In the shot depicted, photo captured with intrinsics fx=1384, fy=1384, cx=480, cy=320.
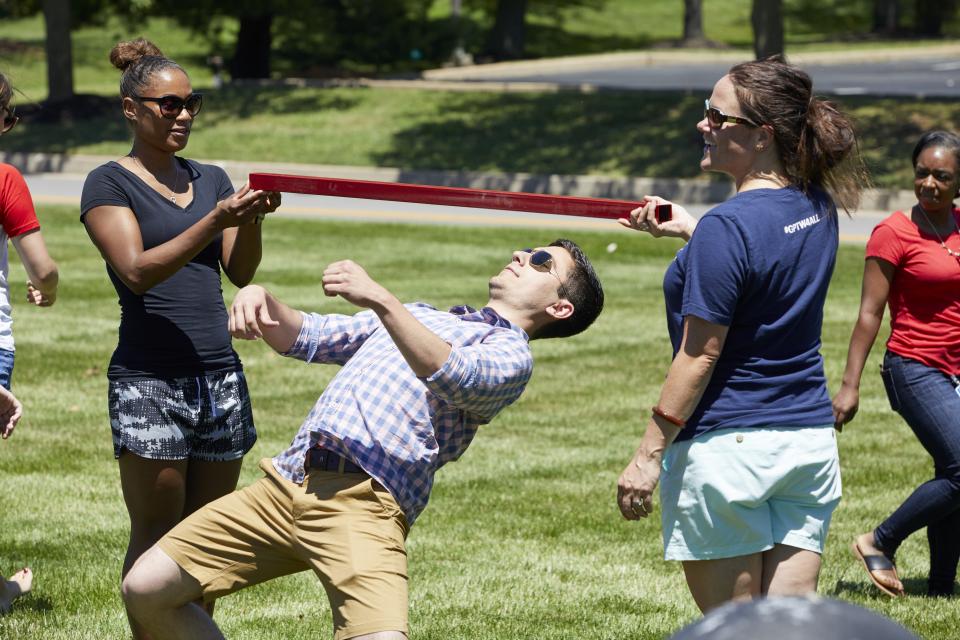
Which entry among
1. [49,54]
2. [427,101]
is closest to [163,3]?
[49,54]

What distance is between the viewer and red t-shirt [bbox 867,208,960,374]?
586cm

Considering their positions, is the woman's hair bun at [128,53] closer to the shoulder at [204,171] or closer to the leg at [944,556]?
the shoulder at [204,171]

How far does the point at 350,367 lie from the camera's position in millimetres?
3920

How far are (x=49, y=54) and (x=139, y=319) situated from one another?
84.7 ft

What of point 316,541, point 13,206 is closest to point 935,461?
point 316,541

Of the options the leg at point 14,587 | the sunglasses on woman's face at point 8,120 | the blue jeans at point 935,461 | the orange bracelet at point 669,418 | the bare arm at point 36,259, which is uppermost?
the sunglasses on woman's face at point 8,120

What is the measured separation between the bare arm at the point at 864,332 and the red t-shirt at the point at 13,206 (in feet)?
10.9

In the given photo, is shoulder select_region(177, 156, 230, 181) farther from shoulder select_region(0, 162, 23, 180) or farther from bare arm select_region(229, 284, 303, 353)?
bare arm select_region(229, 284, 303, 353)

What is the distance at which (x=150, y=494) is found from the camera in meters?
4.58

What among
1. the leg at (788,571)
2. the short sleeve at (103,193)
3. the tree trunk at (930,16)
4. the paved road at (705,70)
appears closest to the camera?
the leg at (788,571)

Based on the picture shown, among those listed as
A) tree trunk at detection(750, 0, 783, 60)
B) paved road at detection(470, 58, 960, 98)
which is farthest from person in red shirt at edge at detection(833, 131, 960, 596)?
paved road at detection(470, 58, 960, 98)

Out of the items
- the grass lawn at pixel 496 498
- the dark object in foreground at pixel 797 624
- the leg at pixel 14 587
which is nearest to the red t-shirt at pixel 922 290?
the grass lawn at pixel 496 498

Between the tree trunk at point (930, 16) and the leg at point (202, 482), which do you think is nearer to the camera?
the leg at point (202, 482)

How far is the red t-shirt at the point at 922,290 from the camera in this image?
5.86 m
